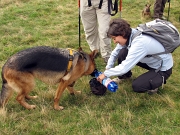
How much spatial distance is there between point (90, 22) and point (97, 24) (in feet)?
0.90

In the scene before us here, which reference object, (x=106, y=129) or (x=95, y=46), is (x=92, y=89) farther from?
(x=95, y=46)

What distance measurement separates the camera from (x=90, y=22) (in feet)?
19.3

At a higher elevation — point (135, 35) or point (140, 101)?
point (135, 35)

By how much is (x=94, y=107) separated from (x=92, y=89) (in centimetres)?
45

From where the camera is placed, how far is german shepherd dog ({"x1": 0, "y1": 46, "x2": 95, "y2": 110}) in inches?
152

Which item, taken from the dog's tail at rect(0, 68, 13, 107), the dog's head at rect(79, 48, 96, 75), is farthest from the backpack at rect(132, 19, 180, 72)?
the dog's tail at rect(0, 68, 13, 107)

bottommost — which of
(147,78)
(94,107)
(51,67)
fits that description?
(94,107)

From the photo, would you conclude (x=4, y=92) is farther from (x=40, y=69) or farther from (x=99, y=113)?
(x=99, y=113)

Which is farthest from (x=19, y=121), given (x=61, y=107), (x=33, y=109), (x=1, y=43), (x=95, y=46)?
(x=1, y=43)

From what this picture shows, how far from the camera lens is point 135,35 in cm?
398

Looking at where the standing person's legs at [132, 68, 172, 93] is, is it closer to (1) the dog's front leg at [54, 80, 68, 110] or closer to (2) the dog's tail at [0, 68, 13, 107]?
(1) the dog's front leg at [54, 80, 68, 110]

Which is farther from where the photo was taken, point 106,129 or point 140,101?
point 140,101

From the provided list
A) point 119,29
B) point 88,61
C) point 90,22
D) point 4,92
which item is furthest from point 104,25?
point 4,92

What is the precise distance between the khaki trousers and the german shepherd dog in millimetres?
1302
